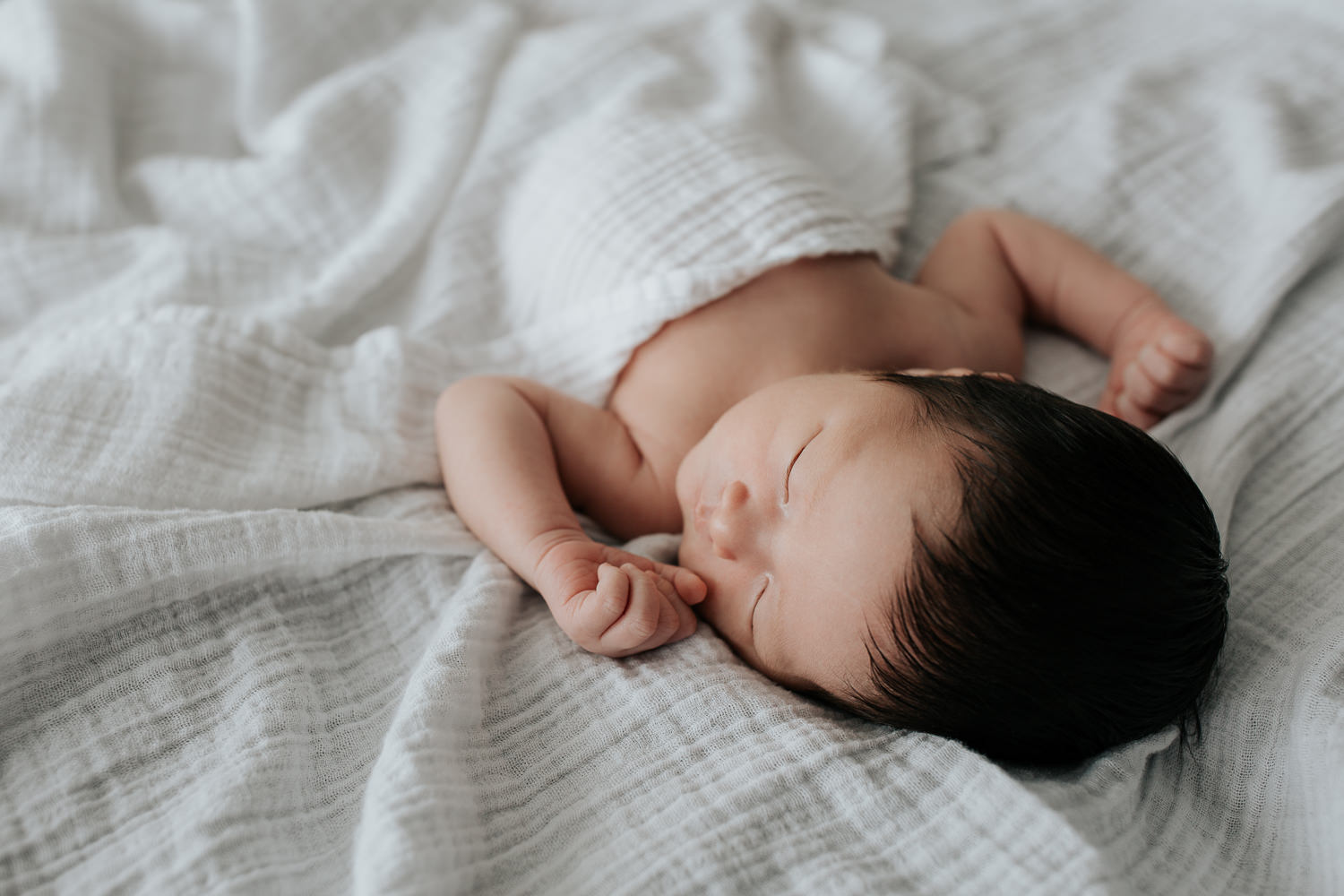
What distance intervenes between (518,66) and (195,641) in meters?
0.95

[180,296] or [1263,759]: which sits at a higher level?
[180,296]

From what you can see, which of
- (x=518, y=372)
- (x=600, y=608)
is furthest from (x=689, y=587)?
(x=518, y=372)

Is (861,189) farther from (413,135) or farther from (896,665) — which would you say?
(896,665)

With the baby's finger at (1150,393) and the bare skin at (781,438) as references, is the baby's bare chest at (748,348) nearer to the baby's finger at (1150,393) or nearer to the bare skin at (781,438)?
the bare skin at (781,438)

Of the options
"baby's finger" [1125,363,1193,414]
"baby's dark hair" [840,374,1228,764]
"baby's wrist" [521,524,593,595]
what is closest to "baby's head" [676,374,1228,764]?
"baby's dark hair" [840,374,1228,764]

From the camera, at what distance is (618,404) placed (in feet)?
3.59

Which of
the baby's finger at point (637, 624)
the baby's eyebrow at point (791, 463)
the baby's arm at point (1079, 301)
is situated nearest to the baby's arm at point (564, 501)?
the baby's finger at point (637, 624)

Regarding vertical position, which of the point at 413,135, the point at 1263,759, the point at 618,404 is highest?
the point at 413,135

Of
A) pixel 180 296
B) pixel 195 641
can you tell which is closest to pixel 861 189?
pixel 180 296

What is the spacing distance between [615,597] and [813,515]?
18cm

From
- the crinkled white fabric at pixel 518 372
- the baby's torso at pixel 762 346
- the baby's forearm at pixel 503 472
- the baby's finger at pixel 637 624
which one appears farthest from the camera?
the baby's torso at pixel 762 346

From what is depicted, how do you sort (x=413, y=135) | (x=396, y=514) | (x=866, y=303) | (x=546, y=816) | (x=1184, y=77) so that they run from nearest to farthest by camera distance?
(x=546, y=816) → (x=396, y=514) → (x=866, y=303) → (x=413, y=135) → (x=1184, y=77)

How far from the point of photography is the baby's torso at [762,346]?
40.3 inches

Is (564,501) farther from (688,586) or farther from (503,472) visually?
(688,586)
